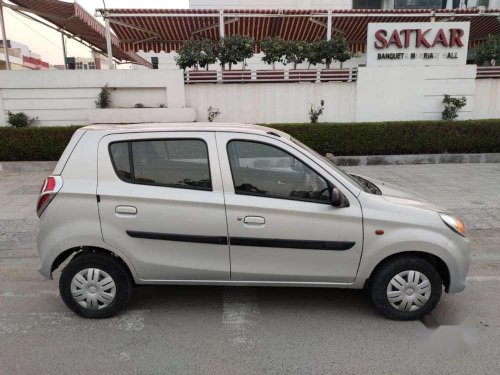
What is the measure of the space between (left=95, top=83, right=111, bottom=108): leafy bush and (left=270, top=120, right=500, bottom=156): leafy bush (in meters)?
4.84

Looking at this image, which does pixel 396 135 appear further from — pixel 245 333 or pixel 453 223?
pixel 245 333

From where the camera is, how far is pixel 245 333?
10.4ft

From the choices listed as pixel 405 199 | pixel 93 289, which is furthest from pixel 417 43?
pixel 93 289

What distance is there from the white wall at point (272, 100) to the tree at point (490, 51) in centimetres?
454

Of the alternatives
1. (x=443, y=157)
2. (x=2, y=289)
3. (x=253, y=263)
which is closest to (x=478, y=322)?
(x=253, y=263)

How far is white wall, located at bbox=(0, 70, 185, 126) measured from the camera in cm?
1109

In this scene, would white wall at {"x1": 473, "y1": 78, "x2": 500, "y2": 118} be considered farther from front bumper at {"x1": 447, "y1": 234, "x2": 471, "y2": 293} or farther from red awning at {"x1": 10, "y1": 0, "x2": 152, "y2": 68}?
red awning at {"x1": 10, "y1": 0, "x2": 152, "y2": 68}

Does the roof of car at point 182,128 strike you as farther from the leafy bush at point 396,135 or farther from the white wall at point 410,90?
the white wall at point 410,90

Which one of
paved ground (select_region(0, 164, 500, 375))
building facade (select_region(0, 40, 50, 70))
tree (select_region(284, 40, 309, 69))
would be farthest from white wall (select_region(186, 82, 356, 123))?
building facade (select_region(0, 40, 50, 70))

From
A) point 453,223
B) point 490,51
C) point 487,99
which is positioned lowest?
point 453,223

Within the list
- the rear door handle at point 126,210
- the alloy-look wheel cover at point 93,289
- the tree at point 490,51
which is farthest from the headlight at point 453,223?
the tree at point 490,51

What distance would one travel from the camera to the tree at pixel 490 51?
12.6m

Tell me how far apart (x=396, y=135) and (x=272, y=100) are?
376 centimetres

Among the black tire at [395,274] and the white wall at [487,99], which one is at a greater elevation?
the white wall at [487,99]
